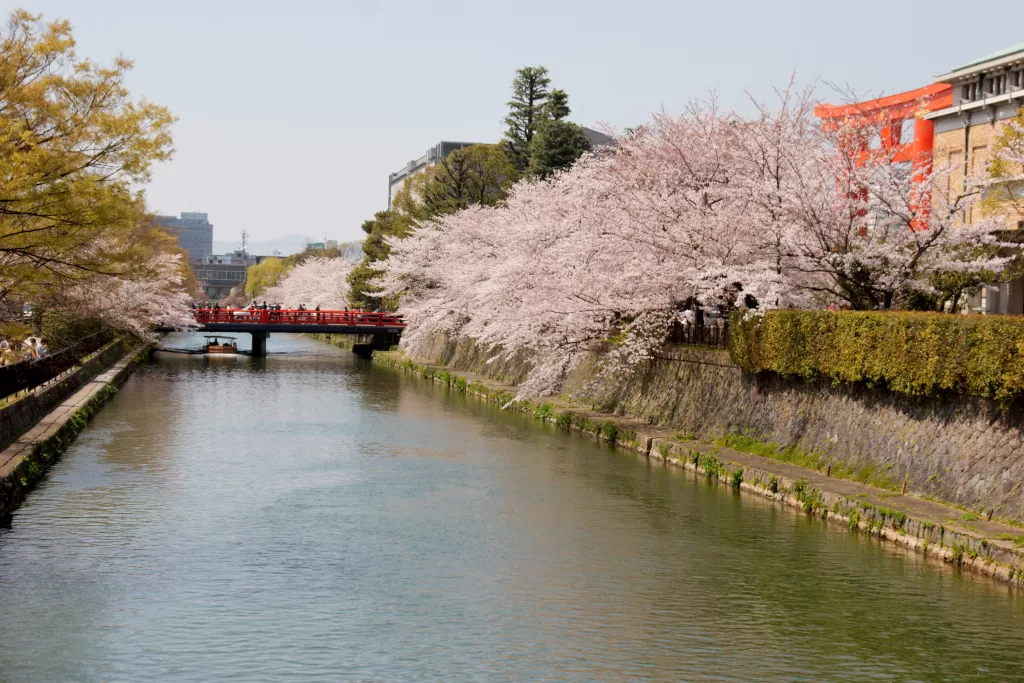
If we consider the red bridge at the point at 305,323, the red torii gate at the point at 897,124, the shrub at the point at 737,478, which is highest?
the red torii gate at the point at 897,124

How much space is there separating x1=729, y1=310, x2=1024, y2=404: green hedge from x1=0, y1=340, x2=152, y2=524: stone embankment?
15781mm

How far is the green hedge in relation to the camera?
17828 mm

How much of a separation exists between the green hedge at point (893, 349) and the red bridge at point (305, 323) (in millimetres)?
46865

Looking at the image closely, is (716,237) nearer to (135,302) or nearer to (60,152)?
(60,152)

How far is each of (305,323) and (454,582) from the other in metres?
57.3

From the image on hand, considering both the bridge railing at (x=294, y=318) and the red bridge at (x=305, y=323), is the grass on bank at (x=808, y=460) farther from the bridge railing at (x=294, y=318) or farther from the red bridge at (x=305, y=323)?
the bridge railing at (x=294, y=318)

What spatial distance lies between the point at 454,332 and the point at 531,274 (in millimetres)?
19840

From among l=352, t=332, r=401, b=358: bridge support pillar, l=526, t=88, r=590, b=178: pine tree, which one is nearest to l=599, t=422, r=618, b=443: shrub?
l=526, t=88, r=590, b=178: pine tree

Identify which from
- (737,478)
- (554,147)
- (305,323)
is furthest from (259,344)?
(737,478)

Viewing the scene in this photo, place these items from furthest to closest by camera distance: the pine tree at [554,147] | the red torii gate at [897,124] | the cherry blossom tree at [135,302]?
the pine tree at [554,147] → the cherry blossom tree at [135,302] → the red torii gate at [897,124]

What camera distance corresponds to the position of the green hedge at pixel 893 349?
17828 mm

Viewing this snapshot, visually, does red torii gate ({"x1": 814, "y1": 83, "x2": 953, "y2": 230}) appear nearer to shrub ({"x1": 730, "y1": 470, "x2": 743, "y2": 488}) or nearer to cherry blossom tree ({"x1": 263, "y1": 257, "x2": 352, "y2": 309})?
shrub ({"x1": 730, "y1": 470, "x2": 743, "y2": 488})

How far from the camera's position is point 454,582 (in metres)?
16.2

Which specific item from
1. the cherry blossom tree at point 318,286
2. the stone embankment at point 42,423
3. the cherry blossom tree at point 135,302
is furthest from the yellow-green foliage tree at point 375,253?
the stone embankment at point 42,423
